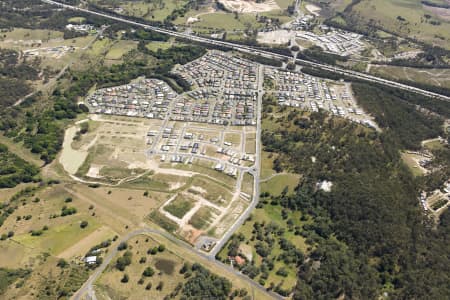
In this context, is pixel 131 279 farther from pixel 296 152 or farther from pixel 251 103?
pixel 251 103

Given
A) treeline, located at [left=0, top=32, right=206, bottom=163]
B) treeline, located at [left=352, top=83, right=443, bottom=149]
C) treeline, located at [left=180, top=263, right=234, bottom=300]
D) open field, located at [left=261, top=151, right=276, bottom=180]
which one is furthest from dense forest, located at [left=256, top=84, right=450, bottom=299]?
treeline, located at [left=0, top=32, right=206, bottom=163]

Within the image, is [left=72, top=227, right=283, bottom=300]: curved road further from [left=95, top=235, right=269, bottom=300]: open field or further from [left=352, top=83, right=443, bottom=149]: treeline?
[left=352, top=83, right=443, bottom=149]: treeline

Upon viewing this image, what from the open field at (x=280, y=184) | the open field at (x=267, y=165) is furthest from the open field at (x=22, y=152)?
the open field at (x=280, y=184)

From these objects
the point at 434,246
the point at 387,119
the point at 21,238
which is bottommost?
the point at 21,238

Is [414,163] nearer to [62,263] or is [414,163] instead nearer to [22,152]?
[62,263]

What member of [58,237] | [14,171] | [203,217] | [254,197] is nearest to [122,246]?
[58,237]

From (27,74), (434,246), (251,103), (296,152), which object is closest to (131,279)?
(296,152)

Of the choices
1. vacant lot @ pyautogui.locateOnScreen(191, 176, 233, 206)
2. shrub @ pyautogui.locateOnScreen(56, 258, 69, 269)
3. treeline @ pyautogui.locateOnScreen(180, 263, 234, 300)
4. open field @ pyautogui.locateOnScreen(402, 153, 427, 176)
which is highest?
open field @ pyautogui.locateOnScreen(402, 153, 427, 176)
